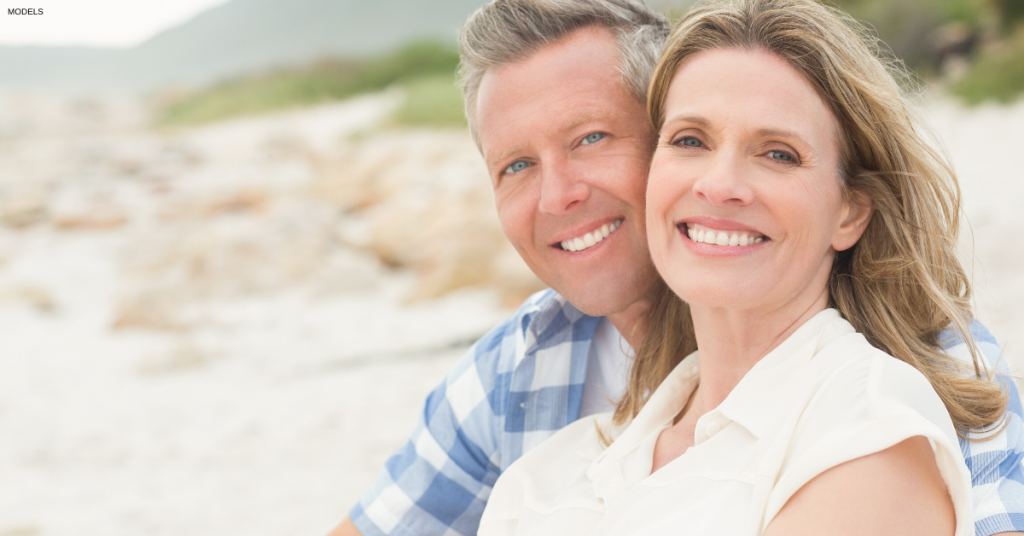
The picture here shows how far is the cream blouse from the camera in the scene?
1159mm

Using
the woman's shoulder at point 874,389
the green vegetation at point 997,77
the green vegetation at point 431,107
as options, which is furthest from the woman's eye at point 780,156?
the green vegetation at point 431,107

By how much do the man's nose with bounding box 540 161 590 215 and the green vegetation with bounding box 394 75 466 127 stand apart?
9624 millimetres

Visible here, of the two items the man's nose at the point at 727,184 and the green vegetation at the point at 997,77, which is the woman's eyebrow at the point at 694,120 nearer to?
the man's nose at the point at 727,184

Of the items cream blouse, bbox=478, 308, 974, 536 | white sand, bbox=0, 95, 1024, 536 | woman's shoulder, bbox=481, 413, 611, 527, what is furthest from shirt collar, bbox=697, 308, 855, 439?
white sand, bbox=0, 95, 1024, 536

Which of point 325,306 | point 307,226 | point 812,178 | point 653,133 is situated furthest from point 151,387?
point 812,178

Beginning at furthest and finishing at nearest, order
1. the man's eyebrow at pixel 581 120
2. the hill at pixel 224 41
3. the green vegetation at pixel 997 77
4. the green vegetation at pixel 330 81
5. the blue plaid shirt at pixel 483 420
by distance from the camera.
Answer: the hill at pixel 224 41
the green vegetation at pixel 330 81
the green vegetation at pixel 997 77
the blue plaid shirt at pixel 483 420
the man's eyebrow at pixel 581 120

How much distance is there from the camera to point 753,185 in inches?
55.4

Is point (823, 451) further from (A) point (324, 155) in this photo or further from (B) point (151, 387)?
(A) point (324, 155)

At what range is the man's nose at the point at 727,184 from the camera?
1.39 meters

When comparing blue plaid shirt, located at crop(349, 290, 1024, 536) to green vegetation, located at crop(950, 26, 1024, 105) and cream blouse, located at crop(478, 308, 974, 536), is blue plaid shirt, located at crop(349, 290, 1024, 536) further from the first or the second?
green vegetation, located at crop(950, 26, 1024, 105)

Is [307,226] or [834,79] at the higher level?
[834,79]

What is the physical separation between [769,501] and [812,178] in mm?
541

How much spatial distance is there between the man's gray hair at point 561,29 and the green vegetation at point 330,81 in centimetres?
1357

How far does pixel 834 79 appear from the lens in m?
1.40
